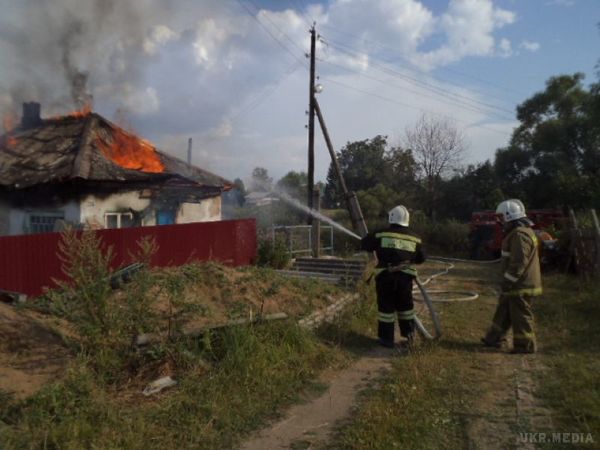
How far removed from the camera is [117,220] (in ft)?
39.3

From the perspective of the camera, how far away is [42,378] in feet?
13.4

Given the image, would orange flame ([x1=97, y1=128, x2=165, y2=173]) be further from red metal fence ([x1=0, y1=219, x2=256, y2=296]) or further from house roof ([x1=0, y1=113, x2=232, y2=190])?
red metal fence ([x1=0, y1=219, x2=256, y2=296])

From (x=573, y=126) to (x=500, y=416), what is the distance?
85.1 feet

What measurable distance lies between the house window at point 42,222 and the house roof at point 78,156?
0.85 metres

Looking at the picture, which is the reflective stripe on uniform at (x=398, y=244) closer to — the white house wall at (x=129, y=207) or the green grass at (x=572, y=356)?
the green grass at (x=572, y=356)

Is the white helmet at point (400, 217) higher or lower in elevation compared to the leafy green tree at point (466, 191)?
lower

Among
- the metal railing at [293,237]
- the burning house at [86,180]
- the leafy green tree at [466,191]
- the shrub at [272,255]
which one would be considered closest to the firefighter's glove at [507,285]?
the shrub at [272,255]

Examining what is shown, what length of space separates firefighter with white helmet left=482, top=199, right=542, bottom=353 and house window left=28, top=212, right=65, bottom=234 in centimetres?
1002

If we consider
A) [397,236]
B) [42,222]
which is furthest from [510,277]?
[42,222]

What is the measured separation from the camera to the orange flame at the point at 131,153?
1301 centimetres

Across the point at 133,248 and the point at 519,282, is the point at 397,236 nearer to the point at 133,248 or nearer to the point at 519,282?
the point at 519,282

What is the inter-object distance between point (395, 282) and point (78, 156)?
30.0ft

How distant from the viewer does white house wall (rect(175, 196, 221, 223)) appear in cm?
1449

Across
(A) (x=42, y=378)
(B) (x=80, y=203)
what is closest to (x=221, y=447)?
(A) (x=42, y=378)
